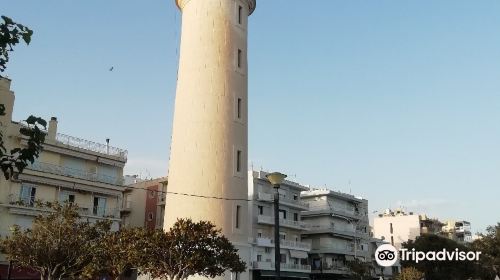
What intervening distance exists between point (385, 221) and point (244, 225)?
6953cm

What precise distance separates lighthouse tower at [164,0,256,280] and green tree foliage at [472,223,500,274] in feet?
95.3

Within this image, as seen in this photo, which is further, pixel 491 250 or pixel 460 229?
pixel 460 229

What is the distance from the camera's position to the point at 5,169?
6215 mm

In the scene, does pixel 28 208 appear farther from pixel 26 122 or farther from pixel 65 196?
pixel 26 122

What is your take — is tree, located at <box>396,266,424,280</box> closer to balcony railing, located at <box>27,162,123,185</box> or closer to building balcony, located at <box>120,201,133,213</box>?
balcony railing, located at <box>27,162,123,185</box>

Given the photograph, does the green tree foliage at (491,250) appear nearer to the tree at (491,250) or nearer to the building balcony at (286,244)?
the tree at (491,250)

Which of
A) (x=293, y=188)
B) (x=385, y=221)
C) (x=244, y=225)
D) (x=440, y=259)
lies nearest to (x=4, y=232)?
(x=244, y=225)

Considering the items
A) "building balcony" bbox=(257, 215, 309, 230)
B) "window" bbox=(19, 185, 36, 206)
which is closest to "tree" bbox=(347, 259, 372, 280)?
"building balcony" bbox=(257, 215, 309, 230)

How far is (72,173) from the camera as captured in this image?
4625cm

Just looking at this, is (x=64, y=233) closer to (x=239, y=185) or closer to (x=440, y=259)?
(x=239, y=185)

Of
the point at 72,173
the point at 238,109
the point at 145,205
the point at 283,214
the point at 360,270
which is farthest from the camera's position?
the point at 283,214

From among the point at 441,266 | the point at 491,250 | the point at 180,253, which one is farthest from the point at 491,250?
the point at 180,253

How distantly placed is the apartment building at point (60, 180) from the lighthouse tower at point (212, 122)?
13.6 metres

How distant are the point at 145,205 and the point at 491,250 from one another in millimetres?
35708
